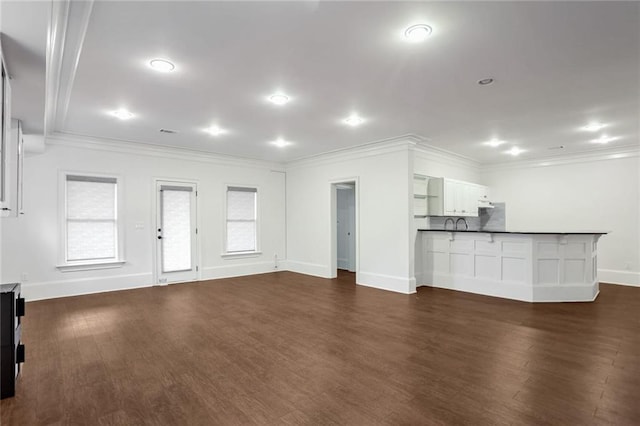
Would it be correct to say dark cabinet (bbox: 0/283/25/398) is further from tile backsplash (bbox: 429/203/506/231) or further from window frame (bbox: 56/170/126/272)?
tile backsplash (bbox: 429/203/506/231)

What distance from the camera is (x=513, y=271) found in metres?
5.38

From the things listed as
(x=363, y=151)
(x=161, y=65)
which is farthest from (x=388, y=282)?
(x=161, y=65)

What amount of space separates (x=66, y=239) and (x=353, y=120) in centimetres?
513

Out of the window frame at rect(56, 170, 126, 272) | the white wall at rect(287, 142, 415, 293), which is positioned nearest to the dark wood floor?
the window frame at rect(56, 170, 126, 272)

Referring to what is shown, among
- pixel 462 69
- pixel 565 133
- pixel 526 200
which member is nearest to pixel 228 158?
pixel 462 69

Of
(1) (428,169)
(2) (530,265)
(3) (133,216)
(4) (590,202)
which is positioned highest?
(1) (428,169)

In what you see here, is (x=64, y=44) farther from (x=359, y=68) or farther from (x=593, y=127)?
(x=593, y=127)

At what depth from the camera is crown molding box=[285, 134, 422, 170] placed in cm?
586

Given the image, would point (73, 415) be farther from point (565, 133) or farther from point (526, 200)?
point (526, 200)

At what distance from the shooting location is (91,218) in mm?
5848

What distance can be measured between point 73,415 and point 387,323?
3.15 meters

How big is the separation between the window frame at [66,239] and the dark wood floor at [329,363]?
0.74 metres

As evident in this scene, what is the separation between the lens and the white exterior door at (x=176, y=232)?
655 centimetres

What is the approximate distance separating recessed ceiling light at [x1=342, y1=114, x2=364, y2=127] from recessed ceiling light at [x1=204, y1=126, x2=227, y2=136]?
2.00 metres
